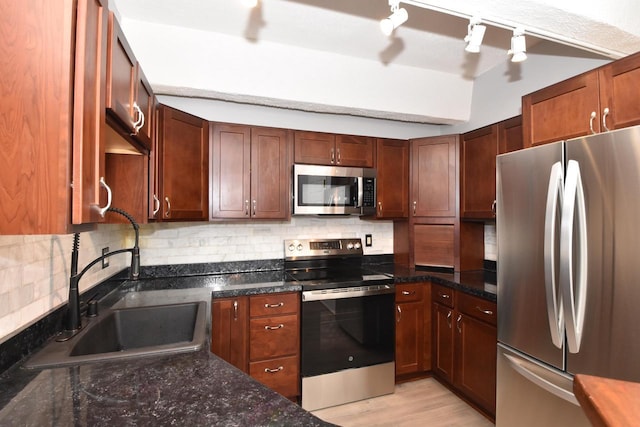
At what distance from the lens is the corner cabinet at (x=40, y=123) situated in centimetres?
73

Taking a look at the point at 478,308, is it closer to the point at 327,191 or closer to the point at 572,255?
the point at 572,255

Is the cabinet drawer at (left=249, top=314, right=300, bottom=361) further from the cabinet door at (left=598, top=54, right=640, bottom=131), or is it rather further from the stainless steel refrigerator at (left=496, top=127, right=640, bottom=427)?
the cabinet door at (left=598, top=54, right=640, bottom=131)

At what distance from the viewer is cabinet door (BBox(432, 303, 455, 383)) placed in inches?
102

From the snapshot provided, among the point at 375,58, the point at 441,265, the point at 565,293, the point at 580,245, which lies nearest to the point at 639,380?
the point at 565,293

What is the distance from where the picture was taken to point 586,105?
1733 mm

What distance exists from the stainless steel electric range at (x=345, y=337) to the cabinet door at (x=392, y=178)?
0.67 m

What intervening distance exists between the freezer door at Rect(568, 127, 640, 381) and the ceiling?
2.30 ft

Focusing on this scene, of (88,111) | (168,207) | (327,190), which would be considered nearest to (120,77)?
(88,111)

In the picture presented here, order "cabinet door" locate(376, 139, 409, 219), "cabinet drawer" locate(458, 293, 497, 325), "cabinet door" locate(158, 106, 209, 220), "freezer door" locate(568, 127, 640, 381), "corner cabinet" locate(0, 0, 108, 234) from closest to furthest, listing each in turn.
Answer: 1. "corner cabinet" locate(0, 0, 108, 234)
2. "freezer door" locate(568, 127, 640, 381)
3. "cabinet door" locate(158, 106, 209, 220)
4. "cabinet drawer" locate(458, 293, 497, 325)
5. "cabinet door" locate(376, 139, 409, 219)

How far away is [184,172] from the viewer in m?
2.25

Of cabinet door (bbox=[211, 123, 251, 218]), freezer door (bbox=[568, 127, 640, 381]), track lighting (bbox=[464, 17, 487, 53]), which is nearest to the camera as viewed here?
freezer door (bbox=[568, 127, 640, 381])

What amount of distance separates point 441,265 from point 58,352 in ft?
9.11

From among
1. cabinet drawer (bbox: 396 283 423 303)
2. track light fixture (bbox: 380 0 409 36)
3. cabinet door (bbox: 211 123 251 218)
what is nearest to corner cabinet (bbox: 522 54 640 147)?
track light fixture (bbox: 380 0 409 36)

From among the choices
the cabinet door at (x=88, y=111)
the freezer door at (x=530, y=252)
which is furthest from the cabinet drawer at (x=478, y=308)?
the cabinet door at (x=88, y=111)
